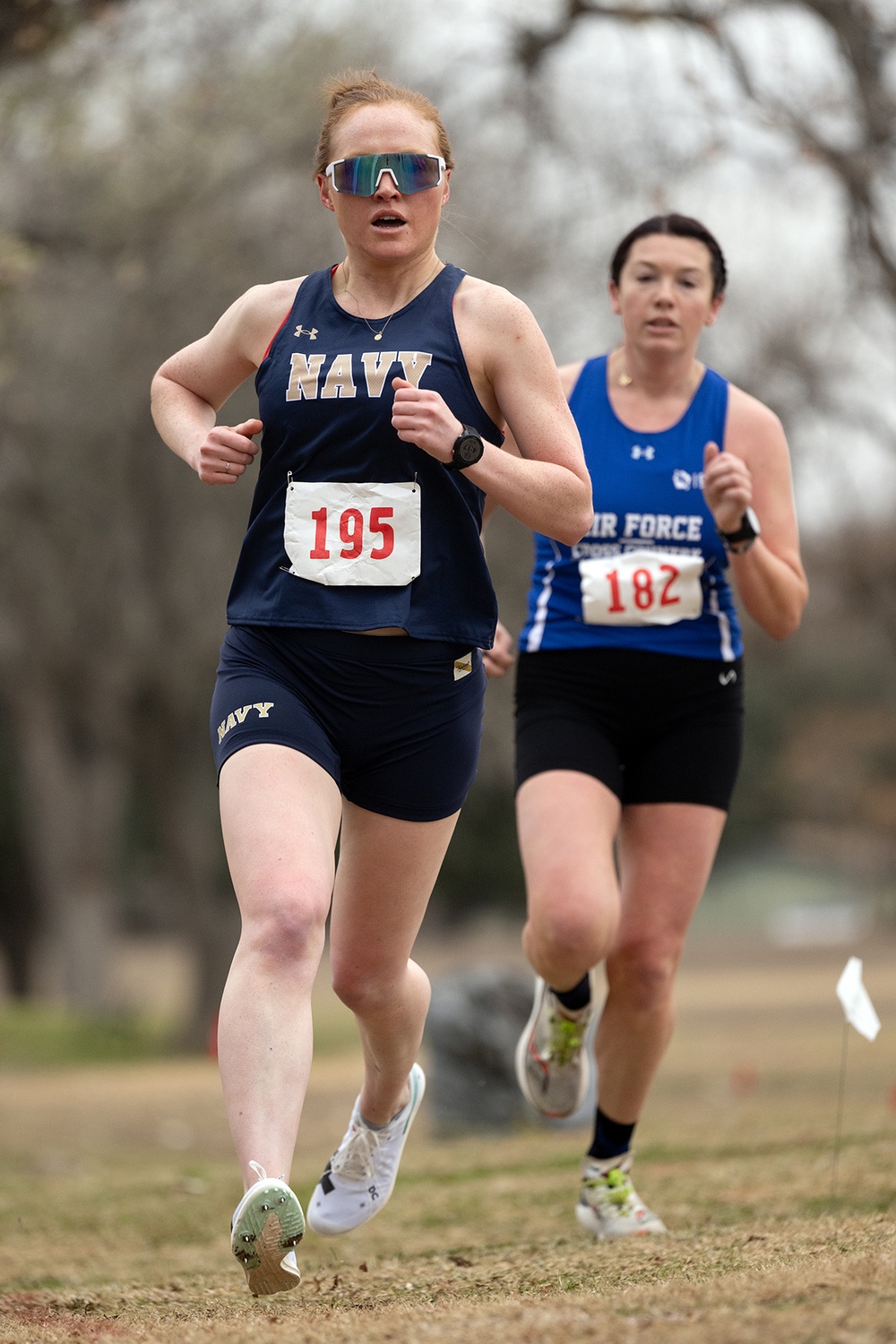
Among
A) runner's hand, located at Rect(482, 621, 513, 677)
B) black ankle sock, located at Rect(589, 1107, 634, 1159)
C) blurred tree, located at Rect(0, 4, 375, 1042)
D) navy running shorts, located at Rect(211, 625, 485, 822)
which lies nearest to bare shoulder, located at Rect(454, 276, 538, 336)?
navy running shorts, located at Rect(211, 625, 485, 822)

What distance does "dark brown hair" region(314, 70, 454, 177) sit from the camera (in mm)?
3775

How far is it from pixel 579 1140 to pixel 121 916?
31260mm

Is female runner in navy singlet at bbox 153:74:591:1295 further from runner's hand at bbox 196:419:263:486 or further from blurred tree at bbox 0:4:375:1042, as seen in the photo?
blurred tree at bbox 0:4:375:1042

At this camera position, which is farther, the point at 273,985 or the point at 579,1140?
the point at 579,1140

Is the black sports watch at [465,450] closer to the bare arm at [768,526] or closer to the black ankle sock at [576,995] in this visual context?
the bare arm at [768,526]

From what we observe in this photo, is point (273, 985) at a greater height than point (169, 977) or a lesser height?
greater

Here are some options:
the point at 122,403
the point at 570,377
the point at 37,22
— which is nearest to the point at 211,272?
the point at 122,403

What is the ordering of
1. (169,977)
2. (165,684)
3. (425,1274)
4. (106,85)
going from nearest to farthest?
(425,1274) → (106,85) → (165,684) → (169,977)

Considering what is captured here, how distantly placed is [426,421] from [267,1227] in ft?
5.02

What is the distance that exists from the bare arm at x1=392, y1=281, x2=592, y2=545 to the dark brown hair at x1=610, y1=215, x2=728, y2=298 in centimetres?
145

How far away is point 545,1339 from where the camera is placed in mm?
2666

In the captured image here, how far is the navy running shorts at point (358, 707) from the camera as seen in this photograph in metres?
3.60

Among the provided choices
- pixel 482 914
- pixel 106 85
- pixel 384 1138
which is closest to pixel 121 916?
pixel 482 914

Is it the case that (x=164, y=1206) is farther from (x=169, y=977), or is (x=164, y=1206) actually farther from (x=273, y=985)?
(x=169, y=977)
